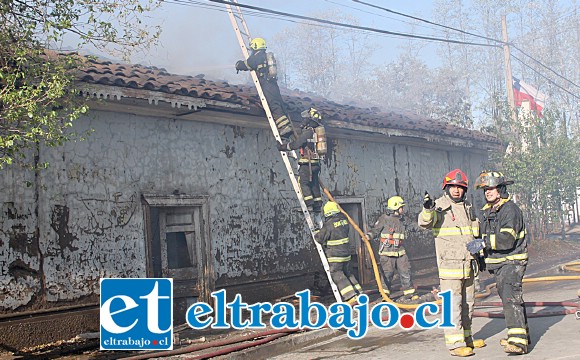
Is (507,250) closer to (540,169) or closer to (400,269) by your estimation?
(400,269)

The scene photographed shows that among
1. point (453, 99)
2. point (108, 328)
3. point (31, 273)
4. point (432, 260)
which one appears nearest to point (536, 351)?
point (108, 328)

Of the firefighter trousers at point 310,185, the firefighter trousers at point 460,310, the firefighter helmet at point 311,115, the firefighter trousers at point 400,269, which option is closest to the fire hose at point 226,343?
the firefighter trousers at point 460,310

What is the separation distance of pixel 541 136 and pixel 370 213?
11.5m

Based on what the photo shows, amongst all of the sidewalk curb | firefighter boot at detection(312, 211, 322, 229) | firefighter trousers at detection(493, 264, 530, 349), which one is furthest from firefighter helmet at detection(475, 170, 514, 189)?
firefighter boot at detection(312, 211, 322, 229)

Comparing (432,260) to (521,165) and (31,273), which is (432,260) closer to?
(521,165)

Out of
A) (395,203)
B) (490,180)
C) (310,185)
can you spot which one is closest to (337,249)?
(310,185)

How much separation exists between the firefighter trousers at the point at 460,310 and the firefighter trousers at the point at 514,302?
0.33 meters

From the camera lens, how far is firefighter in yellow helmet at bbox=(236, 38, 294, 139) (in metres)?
11.3

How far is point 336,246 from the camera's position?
10.6 m

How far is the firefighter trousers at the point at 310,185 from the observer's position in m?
11.3

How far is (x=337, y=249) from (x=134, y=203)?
3.12 metres

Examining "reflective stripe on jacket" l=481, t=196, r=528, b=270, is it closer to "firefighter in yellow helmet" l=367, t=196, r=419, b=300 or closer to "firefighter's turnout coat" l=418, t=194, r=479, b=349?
"firefighter's turnout coat" l=418, t=194, r=479, b=349

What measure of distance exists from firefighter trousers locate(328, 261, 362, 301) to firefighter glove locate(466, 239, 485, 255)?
3.78 metres

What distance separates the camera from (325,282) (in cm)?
1272
